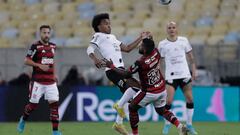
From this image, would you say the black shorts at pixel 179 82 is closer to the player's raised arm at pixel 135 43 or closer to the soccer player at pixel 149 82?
the player's raised arm at pixel 135 43

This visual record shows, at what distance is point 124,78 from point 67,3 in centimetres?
1512

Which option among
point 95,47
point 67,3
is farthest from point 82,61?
point 95,47

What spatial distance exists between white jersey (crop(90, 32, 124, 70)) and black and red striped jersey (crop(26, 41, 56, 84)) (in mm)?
1048

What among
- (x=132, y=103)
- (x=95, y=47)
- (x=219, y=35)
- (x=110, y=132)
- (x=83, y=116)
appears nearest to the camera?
(x=132, y=103)

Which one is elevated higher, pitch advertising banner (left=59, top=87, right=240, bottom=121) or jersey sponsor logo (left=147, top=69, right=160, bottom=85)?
jersey sponsor logo (left=147, top=69, right=160, bottom=85)

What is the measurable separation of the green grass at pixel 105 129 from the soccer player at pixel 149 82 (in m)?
2.48

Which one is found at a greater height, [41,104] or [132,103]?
[132,103]

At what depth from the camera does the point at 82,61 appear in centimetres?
2489

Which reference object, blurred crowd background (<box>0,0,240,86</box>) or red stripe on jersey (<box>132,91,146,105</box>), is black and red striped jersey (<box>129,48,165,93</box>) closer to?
red stripe on jersey (<box>132,91,146,105</box>)

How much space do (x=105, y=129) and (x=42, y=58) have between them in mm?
3311

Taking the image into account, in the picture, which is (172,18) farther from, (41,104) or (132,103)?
(132,103)

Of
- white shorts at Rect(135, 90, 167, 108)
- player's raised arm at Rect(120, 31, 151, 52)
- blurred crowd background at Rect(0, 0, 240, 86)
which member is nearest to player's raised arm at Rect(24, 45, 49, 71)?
player's raised arm at Rect(120, 31, 151, 52)

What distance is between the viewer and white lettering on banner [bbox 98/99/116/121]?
23312 millimetres

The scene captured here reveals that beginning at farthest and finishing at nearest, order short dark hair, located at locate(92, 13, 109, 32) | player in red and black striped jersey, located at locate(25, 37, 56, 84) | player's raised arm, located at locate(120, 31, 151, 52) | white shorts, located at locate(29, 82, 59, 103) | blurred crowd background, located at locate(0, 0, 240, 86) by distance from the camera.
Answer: blurred crowd background, located at locate(0, 0, 240, 86) → white shorts, located at locate(29, 82, 59, 103) → player in red and black striped jersey, located at locate(25, 37, 56, 84) → short dark hair, located at locate(92, 13, 109, 32) → player's raised arm, located at locate(120, 31, 151, 52)
